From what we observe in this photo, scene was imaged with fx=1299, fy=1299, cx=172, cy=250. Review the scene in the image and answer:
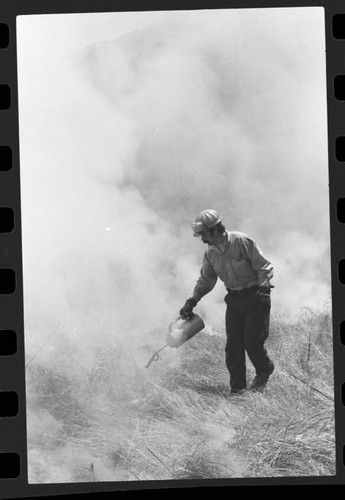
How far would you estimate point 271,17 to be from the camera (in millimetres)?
6484

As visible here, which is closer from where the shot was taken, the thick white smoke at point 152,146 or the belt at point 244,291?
the thick white smoke at point 152,146

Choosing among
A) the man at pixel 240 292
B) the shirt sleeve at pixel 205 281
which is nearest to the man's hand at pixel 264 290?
the man at pixel 240 292

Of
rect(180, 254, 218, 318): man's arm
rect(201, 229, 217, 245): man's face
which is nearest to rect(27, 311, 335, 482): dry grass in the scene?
rect(180, 254, 218, 318): man's arm

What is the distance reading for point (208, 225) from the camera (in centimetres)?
652

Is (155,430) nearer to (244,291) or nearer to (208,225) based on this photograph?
(244,291)

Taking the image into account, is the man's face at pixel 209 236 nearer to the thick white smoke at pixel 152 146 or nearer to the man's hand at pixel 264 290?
the thick white smoke at pixel 152 146

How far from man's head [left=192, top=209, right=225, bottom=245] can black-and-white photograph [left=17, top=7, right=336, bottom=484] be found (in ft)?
0.10

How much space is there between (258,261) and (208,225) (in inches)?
12.3

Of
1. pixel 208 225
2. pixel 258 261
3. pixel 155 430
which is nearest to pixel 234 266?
pixel 258 261

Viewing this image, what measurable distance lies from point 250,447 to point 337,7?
224 centimetres

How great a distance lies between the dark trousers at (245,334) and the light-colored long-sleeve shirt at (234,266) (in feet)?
0.27

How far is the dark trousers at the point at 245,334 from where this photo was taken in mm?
6551

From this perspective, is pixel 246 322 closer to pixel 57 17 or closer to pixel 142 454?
pixel 142 454

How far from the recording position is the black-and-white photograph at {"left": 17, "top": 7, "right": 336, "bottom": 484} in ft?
21.3
